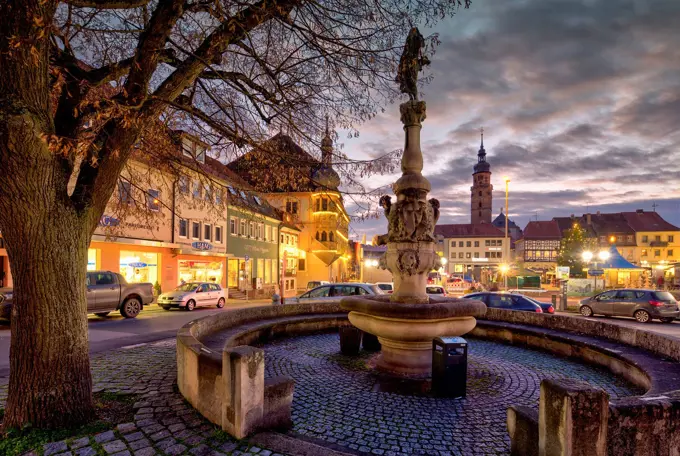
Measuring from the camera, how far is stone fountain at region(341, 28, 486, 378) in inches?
252

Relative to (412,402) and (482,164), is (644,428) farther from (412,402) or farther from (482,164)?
(482,164)

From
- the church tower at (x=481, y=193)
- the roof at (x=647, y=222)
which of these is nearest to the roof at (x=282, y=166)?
the roof at (x=647, y=222)

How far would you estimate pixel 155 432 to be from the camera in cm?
388

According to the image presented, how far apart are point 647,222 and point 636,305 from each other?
7426 centimetres

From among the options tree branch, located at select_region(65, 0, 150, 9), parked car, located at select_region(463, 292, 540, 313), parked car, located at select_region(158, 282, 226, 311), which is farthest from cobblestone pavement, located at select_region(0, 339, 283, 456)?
parked car, located at select_region(158, 282, 226, 311)

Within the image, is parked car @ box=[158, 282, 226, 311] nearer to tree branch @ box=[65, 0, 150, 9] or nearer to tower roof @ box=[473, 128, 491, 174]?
tree branch @ box=[65, 0, 150, 9]

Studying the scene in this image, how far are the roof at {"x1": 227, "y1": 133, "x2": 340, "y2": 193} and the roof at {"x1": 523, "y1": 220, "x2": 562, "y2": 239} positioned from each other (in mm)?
83770

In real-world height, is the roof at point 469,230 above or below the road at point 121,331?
above

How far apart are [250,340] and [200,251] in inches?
772

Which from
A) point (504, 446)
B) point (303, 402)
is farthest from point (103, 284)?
point (504, 446)

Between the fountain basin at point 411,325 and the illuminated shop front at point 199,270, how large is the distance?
22.3 m

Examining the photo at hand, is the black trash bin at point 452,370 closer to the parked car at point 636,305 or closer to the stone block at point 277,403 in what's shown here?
the stone block at point 277,403

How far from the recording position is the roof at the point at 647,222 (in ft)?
243

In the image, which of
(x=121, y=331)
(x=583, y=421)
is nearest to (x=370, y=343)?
(x=583, y=421)
